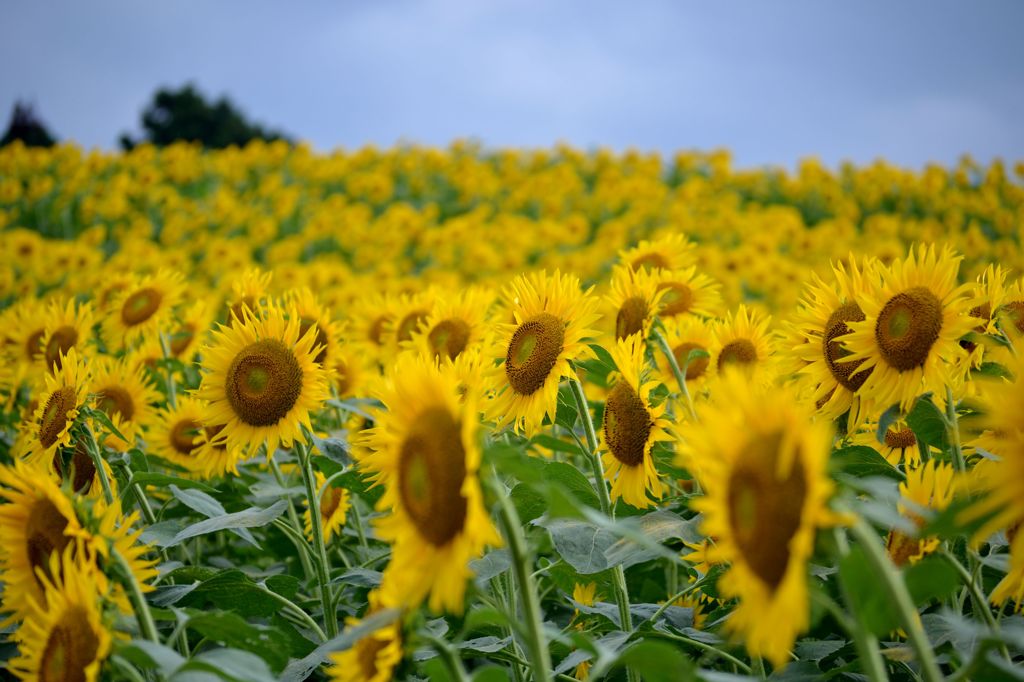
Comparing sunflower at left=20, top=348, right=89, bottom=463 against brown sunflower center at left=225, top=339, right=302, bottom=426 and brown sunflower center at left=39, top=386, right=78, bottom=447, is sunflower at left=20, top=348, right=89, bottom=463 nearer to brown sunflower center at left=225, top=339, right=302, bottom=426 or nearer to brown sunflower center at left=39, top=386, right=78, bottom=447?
brown sunflower center at left=39, top=386, right=78, bottom=447

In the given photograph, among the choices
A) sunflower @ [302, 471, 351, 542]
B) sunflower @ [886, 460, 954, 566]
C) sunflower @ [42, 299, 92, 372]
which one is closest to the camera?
sunflower @ [886, 460, 954, 566]

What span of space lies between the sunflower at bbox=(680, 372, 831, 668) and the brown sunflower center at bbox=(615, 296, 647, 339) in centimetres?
162

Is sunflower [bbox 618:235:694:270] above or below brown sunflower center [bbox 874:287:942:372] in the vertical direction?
above

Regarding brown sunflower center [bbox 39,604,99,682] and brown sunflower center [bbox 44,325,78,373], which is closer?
brown sunflower center [bbox 39,604,99,682]

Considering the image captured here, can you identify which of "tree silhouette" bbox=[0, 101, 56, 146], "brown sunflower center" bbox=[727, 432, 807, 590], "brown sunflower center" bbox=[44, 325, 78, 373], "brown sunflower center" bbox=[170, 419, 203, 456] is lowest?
"brown sunflower center" bbox=[727, 432, 807, 590]

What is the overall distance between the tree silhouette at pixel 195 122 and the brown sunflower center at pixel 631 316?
1433 inches

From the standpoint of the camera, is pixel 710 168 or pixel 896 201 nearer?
pixel 896 201

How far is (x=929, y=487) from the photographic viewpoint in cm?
200

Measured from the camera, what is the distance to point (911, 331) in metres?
2.02

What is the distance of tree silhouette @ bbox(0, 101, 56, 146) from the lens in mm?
29484

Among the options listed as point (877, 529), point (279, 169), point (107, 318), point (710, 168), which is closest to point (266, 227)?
A: point (279, 169)

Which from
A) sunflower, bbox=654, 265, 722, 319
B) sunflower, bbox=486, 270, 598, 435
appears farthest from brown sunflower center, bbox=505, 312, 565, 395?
sunflower, bbox=654, 265, 722, 319

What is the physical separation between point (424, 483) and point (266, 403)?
112 cm

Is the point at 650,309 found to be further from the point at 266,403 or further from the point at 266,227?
the point at 266,227
